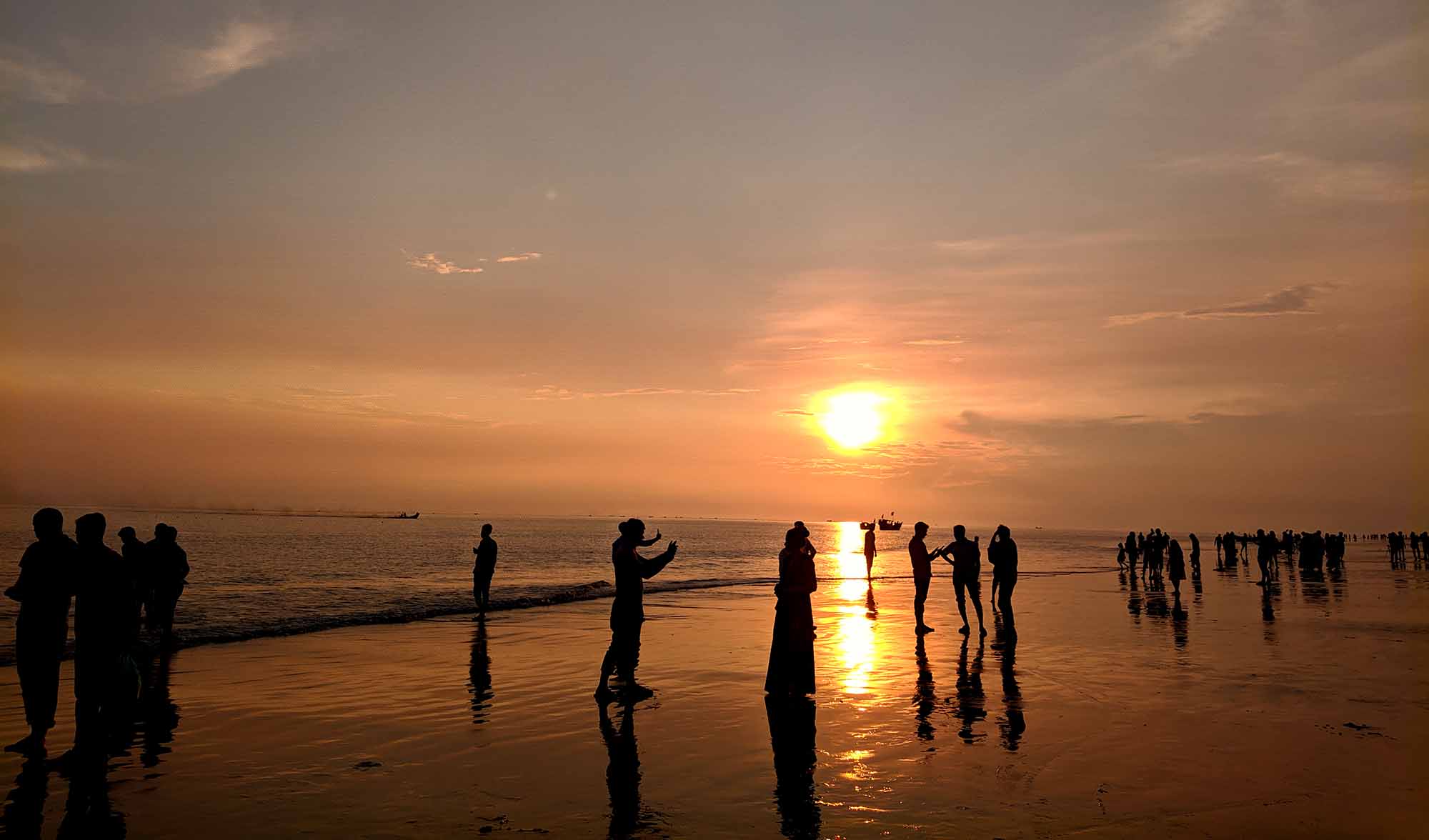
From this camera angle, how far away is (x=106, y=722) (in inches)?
319

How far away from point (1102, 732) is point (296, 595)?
3223cm

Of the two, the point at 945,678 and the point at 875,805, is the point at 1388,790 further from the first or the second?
the point at 945,678

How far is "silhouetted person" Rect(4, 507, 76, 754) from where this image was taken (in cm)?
823

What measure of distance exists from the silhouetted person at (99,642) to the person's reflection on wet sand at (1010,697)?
8.44 metres

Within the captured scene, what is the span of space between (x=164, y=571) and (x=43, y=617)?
8847mm

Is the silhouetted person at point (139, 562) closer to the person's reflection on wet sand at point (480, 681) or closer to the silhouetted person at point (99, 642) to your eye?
the person's reflection on wet sand at point (480, 681)

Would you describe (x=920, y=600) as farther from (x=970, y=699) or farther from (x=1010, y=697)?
(x=970, y=699)

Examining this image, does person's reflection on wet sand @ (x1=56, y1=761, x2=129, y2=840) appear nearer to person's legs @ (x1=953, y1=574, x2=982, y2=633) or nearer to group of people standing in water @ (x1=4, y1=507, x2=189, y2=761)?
group of people standing in water @ (x1=4, y1=507, x2=189, y2=761)

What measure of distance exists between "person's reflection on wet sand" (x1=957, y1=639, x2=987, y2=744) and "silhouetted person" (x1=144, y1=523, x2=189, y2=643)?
13598 mm

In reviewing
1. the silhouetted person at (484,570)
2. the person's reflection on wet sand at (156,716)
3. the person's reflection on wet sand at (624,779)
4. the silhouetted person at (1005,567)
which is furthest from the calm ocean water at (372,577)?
the silhouetted person at (1005,567)

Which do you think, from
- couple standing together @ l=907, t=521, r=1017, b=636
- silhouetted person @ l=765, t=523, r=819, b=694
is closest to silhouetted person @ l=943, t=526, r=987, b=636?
couple standing together @ l=907, t=521, r=1017, b=636

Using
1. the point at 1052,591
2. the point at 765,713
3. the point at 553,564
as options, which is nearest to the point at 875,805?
the point at 765,713

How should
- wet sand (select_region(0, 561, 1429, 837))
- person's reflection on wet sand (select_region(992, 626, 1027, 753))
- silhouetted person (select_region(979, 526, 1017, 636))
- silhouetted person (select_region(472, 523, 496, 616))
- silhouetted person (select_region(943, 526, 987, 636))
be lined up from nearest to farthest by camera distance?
1. wet sand (select_region(0, 561, 1429, 837))
2. person's reflection on wet sand (select_region(992, 626, 1027, 753))
3. silhouetted person (select_region(979, 526, 1017, 636))
4. silhouetted person (select_region(943, 526, 987, 636))
5. silhouetted person (select_region(472, 523, 496, 616))

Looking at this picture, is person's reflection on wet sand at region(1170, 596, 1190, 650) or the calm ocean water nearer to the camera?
person's reflection on wet sand at region(1170, 596, 1190, 650)
